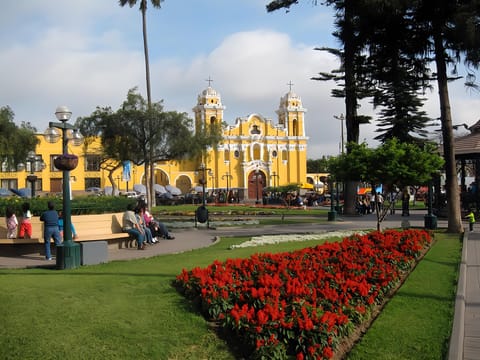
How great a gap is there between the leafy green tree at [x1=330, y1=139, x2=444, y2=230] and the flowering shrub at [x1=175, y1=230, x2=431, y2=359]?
533cm

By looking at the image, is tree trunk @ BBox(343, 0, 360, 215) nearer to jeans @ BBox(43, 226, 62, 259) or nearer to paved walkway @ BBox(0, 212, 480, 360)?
paved walkway @ BBox(0, 212, 480, 360)

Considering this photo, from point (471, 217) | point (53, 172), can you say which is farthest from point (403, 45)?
point (53, 172)

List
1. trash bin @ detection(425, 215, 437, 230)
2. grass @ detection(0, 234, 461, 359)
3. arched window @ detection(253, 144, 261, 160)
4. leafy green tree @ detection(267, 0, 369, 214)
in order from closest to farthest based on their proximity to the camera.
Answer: grass @ detection(0, 234, 461, 359) < trash bin @ detection(425, 215, 437, 230) < leafy green tree @ detection(267, 0, 369, 214) < arched window @ detection(253, 144, 261, 160)

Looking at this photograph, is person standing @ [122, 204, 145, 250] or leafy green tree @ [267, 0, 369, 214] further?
leafy green tree @ [267, 0, 369, 214]

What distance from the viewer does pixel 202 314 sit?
21.0 ft

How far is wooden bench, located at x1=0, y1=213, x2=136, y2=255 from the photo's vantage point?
12477 mm

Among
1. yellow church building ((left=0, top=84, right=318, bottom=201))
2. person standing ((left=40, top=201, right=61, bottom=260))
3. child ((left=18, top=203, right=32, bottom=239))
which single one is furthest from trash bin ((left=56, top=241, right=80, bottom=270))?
yellow church building ((left=0, top=84, right=318, bottom=201))

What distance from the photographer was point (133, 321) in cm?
596

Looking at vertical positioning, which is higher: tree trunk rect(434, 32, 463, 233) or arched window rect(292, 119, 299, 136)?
arched window rect(292, 119, 299, 136)

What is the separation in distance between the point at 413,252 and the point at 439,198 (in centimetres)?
1713

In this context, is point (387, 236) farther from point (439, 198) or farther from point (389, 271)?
point (439, 198)

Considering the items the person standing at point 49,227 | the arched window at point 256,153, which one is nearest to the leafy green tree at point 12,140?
the person standing at point 49,227

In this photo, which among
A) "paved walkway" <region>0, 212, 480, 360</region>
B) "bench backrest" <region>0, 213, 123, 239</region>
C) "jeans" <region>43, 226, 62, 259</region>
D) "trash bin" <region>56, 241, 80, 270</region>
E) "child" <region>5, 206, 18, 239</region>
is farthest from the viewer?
"bench backrest" <region>0, 213, 123, 239</region>

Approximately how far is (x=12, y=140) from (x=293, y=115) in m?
46.8
